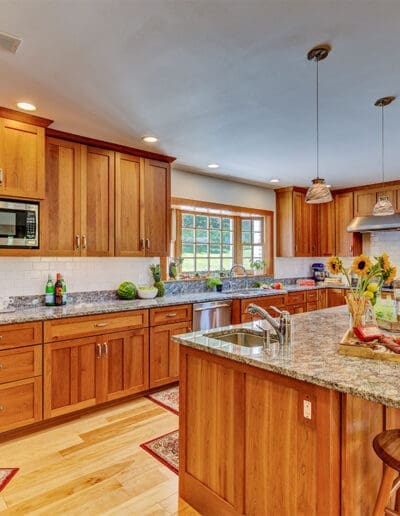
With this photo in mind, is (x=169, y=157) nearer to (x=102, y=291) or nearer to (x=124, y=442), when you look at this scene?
(x=102, y=291)

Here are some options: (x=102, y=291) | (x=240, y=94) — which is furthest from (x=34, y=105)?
(x=102, y=291)

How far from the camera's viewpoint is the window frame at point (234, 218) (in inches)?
180

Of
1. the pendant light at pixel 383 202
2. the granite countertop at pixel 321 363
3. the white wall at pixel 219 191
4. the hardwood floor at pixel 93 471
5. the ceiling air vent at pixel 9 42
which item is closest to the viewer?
the granite countertop at pixel 321 363

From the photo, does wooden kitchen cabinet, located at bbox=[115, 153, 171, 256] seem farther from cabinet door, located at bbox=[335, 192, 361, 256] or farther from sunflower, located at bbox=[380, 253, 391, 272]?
cabinet door, located at bbox=[335, 192, 361, 256]

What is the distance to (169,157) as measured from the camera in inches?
154

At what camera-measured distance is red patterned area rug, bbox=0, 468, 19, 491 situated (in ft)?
6.99

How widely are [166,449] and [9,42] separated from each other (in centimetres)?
272

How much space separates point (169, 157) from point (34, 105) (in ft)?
5.21

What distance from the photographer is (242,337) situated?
2219mm

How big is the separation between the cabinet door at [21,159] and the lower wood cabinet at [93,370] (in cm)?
128

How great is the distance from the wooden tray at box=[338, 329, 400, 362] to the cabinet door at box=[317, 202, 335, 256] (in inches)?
175

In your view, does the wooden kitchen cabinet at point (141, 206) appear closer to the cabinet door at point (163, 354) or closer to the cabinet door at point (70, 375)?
the cabinet door at point (163, 354)

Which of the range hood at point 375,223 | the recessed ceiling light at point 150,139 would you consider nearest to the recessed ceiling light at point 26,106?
the recessed ceiling light at point 150,139

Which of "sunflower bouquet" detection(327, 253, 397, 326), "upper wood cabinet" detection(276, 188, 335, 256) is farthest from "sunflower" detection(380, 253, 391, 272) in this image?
"upper wood cabinet" detection(276, 188, 335, 256)
